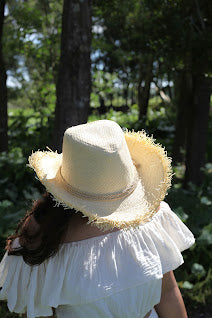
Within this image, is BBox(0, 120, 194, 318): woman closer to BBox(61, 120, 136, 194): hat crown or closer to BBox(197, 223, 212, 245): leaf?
BBox(61, 120, 136, 194): hat crown

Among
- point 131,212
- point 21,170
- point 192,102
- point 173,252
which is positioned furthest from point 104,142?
point 192,102

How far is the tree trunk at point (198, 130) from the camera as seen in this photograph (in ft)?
15.6

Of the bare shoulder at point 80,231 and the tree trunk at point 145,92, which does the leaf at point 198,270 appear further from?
the tree trunk at point 145,92

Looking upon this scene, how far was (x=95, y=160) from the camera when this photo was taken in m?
1.15

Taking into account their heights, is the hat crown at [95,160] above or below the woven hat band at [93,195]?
above

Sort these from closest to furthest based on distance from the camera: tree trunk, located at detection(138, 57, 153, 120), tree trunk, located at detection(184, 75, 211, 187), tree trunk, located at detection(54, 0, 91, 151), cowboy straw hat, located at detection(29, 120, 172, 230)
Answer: cowboy straw hat, located at detection(29, 120, 172, 230), tree trunk, located at detection(54, 0, 91, 151), tree trunk, located at detection(184, 75, 211, 187), tree trunk, located at detection(138, 57, 153, 120)

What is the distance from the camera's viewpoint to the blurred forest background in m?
3.03

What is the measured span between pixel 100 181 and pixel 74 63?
208 centimetres

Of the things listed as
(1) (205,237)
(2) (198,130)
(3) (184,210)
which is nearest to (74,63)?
(3) (184,210)

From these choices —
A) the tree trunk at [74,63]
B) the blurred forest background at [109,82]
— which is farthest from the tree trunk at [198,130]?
the tree trunk at [74,63]

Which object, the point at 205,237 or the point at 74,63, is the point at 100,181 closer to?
the point at 74,63

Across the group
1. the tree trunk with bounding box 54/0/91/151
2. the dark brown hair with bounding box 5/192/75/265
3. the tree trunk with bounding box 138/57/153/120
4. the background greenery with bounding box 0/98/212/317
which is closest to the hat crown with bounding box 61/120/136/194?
the dark brown hair with bounding box 5/192/75/265

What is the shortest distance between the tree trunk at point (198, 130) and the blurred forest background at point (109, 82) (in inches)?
0.6

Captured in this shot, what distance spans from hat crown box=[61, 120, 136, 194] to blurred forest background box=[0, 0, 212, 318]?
A: 192 cm
